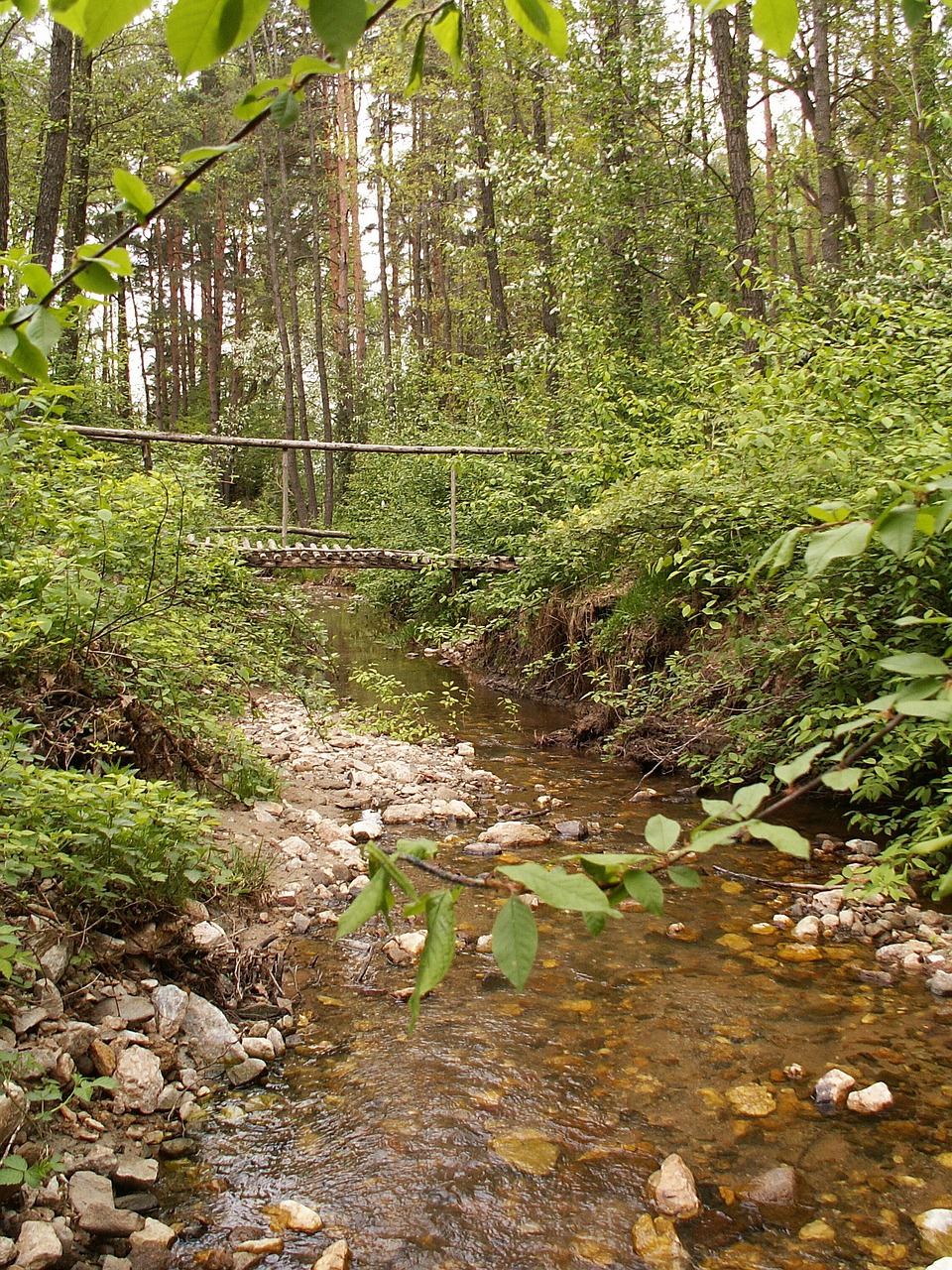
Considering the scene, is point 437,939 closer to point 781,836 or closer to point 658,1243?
point 781,836

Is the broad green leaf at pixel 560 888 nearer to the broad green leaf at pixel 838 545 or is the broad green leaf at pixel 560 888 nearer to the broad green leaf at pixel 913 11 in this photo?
the broad green leaf at pixel 838 545

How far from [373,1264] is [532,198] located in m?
13.8

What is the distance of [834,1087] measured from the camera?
310cm

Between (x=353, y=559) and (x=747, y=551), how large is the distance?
6.10m

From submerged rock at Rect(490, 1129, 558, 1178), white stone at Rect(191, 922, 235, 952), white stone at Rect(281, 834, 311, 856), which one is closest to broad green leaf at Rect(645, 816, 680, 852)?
submerged rock at Rect(490, 1129, 558, 1178)

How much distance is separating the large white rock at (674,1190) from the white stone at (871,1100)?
0.69 metres

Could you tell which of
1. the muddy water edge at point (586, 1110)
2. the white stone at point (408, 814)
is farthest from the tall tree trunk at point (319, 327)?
the muddy water edge at point (586, 1110)

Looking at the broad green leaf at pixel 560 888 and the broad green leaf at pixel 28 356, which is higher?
the broad green leaf at pixel 28 356

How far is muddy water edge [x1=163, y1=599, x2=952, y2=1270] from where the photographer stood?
2.52 metres

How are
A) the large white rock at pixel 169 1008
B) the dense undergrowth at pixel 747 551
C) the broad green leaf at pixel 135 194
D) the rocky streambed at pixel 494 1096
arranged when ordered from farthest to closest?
the dense undergrowth at pixel 747 551, the large white rock at pixel 169 1008, the rocky streambed at pixel 494 1096, the broad green leaf at pixel 135 194

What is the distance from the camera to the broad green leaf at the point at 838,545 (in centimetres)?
79

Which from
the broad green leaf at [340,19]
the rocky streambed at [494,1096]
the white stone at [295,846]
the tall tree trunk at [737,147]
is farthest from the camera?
the tall tree trunk at [737,147]

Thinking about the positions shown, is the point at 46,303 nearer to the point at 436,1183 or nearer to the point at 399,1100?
the point at 436,1183

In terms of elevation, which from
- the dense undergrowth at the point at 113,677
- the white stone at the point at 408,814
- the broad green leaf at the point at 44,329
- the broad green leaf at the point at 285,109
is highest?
the broad green leaf at the point at 285,109
